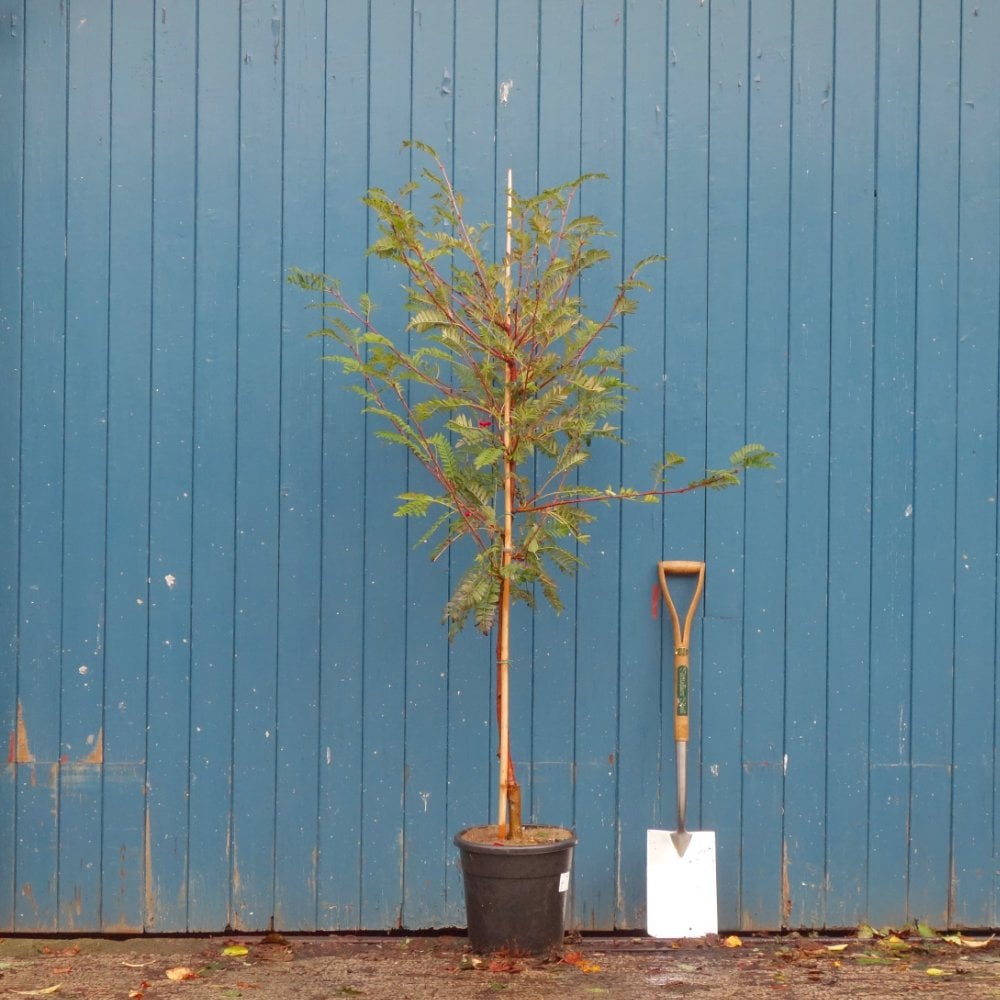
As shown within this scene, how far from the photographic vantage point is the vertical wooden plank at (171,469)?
4.32 m

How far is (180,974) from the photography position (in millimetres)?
3924

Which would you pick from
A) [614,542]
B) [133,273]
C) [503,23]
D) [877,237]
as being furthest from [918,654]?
[133,273]

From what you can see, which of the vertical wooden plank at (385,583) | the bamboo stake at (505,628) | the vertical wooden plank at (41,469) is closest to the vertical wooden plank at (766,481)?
the bamboo stake at (505,628)

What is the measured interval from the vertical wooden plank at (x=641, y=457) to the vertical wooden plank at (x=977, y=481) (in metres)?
1.07

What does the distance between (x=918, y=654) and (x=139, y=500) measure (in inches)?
111

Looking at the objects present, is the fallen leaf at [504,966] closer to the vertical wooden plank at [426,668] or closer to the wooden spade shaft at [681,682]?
the vertical wooden plank at [426,668]

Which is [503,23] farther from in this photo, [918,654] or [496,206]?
[918,654]

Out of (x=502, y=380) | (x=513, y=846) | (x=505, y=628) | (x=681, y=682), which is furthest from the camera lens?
(x=681, y=682)

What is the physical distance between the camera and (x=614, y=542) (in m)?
4.38

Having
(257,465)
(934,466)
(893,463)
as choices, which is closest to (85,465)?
(257,465)

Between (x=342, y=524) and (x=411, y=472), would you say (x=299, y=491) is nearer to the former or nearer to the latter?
(x=342, y=524)

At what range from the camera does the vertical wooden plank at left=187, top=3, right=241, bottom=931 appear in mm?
4328

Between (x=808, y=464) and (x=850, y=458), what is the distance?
0.15 metres

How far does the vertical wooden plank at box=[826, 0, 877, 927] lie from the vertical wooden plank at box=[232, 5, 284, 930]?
77.8 inches
